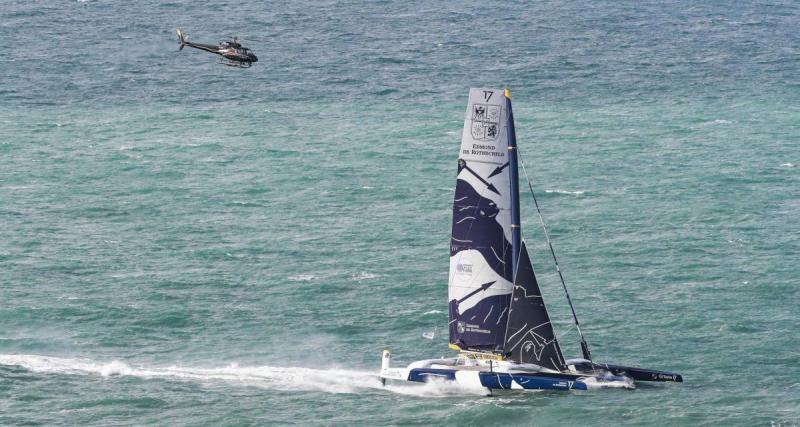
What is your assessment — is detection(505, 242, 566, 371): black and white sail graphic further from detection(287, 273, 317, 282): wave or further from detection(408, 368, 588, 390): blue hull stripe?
detection(287, 273, 317, 282): wave

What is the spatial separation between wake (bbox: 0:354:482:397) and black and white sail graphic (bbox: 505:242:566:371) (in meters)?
8.72

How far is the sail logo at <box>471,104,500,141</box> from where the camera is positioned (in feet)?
351

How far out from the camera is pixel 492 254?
11169cm

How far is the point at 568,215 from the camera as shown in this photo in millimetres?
174500

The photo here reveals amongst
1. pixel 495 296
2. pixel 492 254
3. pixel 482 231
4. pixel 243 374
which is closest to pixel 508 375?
pixel 495 296

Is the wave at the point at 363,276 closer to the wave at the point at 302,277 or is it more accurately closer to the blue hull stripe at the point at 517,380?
the wave at the point at 302,277

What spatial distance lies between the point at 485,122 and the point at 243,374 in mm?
34077

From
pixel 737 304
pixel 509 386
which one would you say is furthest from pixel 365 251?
pixel 509 386

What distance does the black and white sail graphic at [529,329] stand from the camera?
113 m

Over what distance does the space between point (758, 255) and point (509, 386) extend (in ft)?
169

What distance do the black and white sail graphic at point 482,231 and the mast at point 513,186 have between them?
0.29m

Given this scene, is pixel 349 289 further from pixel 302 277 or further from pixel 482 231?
pixel 482 231

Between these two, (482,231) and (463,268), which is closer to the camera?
(482,231)

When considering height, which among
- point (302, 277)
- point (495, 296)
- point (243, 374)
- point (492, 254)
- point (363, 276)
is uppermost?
point (302, 277)
